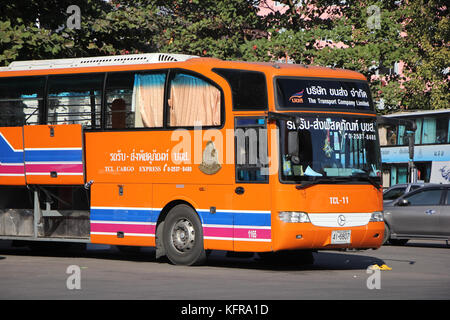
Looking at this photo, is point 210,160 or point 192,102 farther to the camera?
point 192,102

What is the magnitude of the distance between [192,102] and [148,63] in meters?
1.44

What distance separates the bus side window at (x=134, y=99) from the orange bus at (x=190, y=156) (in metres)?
0.02

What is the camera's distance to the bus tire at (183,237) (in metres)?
16.5

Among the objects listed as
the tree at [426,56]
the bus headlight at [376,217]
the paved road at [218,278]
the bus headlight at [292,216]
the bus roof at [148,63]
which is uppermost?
the tree at [426,56]

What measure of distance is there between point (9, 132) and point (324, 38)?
25073 millimetres

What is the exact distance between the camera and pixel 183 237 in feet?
55.3

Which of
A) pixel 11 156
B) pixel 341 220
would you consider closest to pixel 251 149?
pixel 341 220

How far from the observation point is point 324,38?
4234cm

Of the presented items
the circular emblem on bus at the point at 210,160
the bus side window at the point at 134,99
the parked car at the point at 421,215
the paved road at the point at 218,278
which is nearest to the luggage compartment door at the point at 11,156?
the paved road at the point at 218,278

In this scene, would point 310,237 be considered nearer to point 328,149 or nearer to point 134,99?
point 328,149

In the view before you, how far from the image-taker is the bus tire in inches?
651

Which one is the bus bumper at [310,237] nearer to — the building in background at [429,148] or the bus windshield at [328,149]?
the bus windshield at [328,149]

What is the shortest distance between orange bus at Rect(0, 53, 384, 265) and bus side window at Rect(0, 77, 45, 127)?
0.09 feet

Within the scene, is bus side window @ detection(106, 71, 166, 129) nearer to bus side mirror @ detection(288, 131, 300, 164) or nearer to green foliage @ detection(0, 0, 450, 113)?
bus side mirror @ detection(288, 131, 300, 164)
